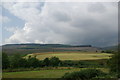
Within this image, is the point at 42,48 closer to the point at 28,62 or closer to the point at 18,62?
the point at 28,62

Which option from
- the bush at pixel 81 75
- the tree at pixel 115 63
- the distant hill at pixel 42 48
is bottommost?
the bush at pixel 81 75

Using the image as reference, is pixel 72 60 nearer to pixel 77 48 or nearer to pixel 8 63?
pixel 77 48

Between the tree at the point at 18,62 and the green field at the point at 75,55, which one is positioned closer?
the green field at the point at 75,55

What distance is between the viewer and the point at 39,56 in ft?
82.7

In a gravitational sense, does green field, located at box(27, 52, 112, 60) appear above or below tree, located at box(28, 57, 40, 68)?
above

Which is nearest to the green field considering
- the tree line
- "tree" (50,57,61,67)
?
"tree" (50,57,61,67)

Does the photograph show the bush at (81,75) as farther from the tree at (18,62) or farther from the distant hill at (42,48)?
the distant hill at (42,48)

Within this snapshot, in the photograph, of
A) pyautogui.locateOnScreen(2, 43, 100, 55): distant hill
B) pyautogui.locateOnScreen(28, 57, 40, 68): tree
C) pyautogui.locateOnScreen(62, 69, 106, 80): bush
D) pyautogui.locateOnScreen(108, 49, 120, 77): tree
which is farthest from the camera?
pyautogui.locateOnScreen(2, 43, 100, 55): distant hill

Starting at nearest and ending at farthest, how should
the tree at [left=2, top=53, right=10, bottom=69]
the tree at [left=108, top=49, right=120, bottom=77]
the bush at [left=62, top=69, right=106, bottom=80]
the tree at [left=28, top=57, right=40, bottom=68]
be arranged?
1. the bush at [left=62, top=69, right=106, bottom=80]
2. the tree at [left=108, top=49, right=120, bottom=77]
3. the tree at [left=2, top=53, right=10, bottom=69]
4. the tree at [left=28, top=57, right=40, bottom=68]

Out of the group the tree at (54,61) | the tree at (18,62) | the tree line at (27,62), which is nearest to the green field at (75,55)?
the tree at (54,61)

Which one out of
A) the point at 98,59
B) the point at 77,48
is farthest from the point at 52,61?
the point at 98,59

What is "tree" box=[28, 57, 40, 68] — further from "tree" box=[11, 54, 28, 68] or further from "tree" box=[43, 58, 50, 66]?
"tree" box=[43, 58, 50, 66]

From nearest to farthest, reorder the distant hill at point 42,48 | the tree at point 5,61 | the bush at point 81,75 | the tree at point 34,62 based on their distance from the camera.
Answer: the bush at point 81,75 → the tree at point 5,61 → the tree at point 34,62 → the distant hill at point 42,48

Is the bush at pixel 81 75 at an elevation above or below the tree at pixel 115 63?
below
